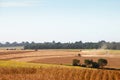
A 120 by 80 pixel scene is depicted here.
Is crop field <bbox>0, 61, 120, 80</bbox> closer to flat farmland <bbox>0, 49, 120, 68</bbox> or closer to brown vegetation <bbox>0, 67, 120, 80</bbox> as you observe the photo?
brown vegetation <bbox>0, 67, 120, 80</bbox>

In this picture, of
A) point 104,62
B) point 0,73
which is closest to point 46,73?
point 0,73

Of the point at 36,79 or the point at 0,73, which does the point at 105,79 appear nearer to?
the point at 36,79

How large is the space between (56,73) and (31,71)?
3.97 metres

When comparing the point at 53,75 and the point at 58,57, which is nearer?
the point at 53,75

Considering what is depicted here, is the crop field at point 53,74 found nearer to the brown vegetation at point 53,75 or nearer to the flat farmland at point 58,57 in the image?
the brown vegetation at point 53,75

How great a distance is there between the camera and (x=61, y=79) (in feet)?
82.9

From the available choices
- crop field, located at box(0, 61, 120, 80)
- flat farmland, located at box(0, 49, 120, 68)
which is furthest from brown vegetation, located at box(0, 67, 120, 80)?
flat farmland, located at box(0, 49, 120, 68)

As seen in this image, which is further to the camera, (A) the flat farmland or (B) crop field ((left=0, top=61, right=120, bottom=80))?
(A) the flat farmland

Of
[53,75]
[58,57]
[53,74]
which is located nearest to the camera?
[53,75]

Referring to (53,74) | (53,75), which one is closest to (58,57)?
(53,74)

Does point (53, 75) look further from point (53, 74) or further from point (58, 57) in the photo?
point (58, 57)

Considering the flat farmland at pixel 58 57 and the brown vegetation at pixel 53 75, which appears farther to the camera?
the flat farmland at pixel 58 57

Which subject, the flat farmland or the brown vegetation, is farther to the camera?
the flat farmland

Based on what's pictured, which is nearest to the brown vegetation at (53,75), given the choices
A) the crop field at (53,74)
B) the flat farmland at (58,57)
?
the crop field at (53,74)
